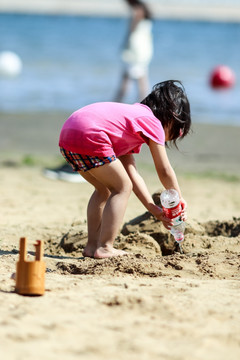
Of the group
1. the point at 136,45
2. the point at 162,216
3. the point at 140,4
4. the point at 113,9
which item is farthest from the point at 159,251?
the point at 113,9

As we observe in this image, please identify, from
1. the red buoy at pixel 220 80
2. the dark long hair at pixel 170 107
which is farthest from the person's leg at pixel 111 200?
the red buoy at pixel 220 80

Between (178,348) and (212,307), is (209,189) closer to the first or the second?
(212,307)

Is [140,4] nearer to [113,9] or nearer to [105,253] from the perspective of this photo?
[105,253]

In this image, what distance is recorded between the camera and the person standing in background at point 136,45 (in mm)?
9680

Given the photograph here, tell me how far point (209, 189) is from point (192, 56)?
62.8 ft

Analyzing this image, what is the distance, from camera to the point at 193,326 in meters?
3.16

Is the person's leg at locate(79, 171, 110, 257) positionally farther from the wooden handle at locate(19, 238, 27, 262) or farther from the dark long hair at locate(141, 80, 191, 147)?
the wooden handle at locate(19, 238, 27, 262)

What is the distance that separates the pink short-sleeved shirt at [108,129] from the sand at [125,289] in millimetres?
781

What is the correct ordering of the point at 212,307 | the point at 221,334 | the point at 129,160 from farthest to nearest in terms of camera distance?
the point at 129,160 → the point at 212,307 → the point at 221,334

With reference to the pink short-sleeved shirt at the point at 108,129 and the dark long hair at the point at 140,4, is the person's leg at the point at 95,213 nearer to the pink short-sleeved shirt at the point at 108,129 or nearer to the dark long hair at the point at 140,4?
the pink short-sleeved shirt at the point at 108,129

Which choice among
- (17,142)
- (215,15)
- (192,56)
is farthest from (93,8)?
(17,142)

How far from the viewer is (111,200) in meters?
4.42

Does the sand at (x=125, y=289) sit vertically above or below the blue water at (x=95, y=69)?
A: below

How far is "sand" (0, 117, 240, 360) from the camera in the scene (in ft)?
9.50
